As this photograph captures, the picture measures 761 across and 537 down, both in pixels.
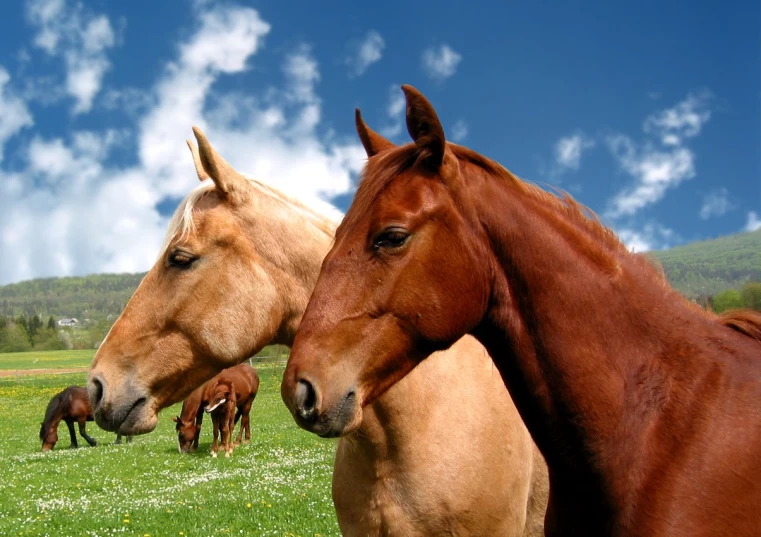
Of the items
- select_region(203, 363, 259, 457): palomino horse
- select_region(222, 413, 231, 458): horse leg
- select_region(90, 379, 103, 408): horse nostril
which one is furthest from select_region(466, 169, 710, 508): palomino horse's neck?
select_region(222, 413, 231, 458): horse leg

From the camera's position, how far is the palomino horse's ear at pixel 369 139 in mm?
2873

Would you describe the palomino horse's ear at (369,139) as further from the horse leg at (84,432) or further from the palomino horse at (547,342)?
the horse leg at (84,432)

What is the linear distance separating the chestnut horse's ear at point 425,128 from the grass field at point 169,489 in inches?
286

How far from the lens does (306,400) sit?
80.9 inches

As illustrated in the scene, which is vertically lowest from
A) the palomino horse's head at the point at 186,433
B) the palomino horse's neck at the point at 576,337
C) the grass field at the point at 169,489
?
the grass field at the point at 169,489

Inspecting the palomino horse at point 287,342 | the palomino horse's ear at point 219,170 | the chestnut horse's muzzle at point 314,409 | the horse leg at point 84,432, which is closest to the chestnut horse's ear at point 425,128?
the chestnut horse's muzzle at point 314,409

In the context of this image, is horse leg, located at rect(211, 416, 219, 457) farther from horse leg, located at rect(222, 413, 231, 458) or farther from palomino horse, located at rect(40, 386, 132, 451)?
palomino horse, located at rect(40, 386, 132, 451)

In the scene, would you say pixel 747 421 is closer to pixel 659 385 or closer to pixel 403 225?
pixel 659 385

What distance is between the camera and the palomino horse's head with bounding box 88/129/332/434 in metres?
3.33

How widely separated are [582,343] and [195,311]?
85.2 inches

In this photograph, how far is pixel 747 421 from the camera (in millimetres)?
2051

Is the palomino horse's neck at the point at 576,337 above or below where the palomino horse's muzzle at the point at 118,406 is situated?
above

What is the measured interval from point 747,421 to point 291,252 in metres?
2.42

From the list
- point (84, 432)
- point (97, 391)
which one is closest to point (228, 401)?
point (84, 432)
